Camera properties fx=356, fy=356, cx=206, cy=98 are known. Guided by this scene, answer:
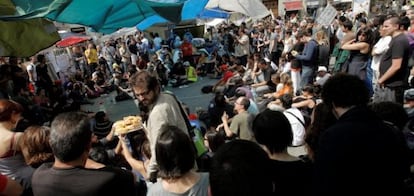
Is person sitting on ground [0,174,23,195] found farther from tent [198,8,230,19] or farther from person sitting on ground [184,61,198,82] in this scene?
person sitting on ground [184,61,198,82]

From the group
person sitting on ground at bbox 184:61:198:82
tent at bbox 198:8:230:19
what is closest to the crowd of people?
tent at bbox 198:8:230:19

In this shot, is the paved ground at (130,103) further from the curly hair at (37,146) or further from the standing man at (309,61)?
the curly hair at (37,146)

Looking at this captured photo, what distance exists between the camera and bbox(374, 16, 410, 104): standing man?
165 inches

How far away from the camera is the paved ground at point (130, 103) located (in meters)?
8.83

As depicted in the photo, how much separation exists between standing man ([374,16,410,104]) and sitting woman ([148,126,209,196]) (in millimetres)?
3315

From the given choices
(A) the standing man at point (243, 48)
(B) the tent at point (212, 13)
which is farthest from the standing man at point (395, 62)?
(A) the standing man at point (243, 48)

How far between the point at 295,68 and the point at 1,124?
5523 mm

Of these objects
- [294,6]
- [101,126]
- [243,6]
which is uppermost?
[294,6]

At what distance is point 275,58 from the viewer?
12.0m

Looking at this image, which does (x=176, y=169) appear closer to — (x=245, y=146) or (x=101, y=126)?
(x=245, y=146)

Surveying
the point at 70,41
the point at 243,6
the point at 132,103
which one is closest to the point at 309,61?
the point at 243,6

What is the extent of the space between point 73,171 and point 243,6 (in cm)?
669

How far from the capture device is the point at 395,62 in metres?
4.27

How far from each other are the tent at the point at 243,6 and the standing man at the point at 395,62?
3.76 metres
